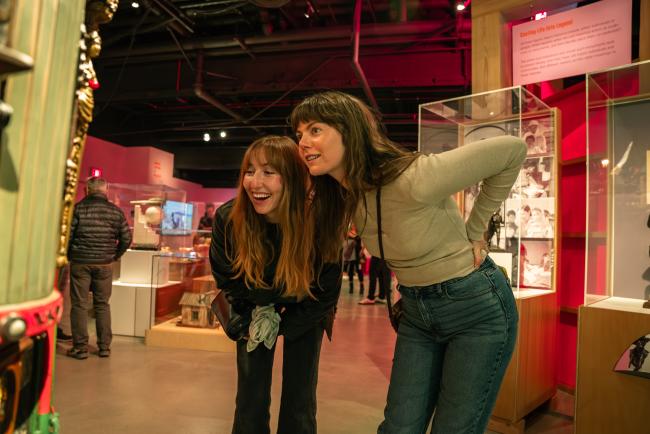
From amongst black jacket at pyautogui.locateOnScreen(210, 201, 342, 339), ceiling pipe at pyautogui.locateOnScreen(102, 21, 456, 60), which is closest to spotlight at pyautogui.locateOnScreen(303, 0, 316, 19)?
ceiling pipe at pyautogui.locateOnScreen(102, 21, 456, 60)

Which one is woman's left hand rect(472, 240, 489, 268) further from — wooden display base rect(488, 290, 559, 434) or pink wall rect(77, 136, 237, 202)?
pink wall rect(77, 136, 237, 202)

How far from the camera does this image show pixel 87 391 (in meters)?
3.27

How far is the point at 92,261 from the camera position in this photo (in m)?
4.25

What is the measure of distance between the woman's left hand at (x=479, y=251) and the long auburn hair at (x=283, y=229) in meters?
0.57

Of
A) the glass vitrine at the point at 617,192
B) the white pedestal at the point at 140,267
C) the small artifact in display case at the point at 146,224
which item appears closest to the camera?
the glass vitrine at the point at 617,192

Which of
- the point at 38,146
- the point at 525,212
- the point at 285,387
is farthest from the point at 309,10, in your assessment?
the point at 38,146

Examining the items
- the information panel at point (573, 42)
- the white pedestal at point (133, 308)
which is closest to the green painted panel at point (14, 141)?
the information panel at point (573, 42)

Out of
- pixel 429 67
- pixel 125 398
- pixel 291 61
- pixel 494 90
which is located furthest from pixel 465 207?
pixel 291 61

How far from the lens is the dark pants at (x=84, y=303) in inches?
165

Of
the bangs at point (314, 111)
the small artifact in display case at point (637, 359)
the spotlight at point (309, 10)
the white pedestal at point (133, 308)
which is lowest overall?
the white pedestal at point (133, 308)

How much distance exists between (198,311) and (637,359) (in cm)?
373

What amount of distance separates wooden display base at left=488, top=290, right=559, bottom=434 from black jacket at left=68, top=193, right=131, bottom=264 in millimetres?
3464

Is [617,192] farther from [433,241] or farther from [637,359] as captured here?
[433,241]

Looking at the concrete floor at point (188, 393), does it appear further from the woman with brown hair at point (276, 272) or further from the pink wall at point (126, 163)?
the pink wall at point (126, 163)
